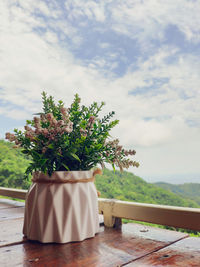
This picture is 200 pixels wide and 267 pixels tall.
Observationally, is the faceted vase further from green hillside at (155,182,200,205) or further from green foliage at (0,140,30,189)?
green hillside at (155,182,200,205)

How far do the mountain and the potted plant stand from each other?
205 cm

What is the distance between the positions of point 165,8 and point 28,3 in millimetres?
1377

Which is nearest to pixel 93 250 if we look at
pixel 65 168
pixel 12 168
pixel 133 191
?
pixel 65 168

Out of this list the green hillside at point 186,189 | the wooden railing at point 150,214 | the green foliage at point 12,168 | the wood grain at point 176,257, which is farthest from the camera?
the green hillside at point 186,189

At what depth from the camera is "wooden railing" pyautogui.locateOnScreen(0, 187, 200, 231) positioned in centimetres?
72

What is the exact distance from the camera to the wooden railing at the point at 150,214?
72 cm

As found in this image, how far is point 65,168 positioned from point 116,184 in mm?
2268

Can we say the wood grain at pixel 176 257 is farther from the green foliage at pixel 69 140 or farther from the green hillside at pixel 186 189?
the green hillside at pixel 186 189

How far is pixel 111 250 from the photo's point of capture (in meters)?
0.68

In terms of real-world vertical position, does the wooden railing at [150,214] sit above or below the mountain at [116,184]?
below

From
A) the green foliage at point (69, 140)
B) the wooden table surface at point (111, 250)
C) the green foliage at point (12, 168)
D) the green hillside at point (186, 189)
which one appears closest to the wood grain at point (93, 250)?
the wooden table surface at point (111, 250)

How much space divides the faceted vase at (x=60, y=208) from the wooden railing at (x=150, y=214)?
13cm

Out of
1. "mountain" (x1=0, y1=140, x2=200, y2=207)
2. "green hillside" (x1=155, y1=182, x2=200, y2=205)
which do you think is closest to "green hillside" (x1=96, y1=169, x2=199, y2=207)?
"mountain" (x1=0, y1=140, x2=200, y2=207)

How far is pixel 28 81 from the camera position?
2.72 m
